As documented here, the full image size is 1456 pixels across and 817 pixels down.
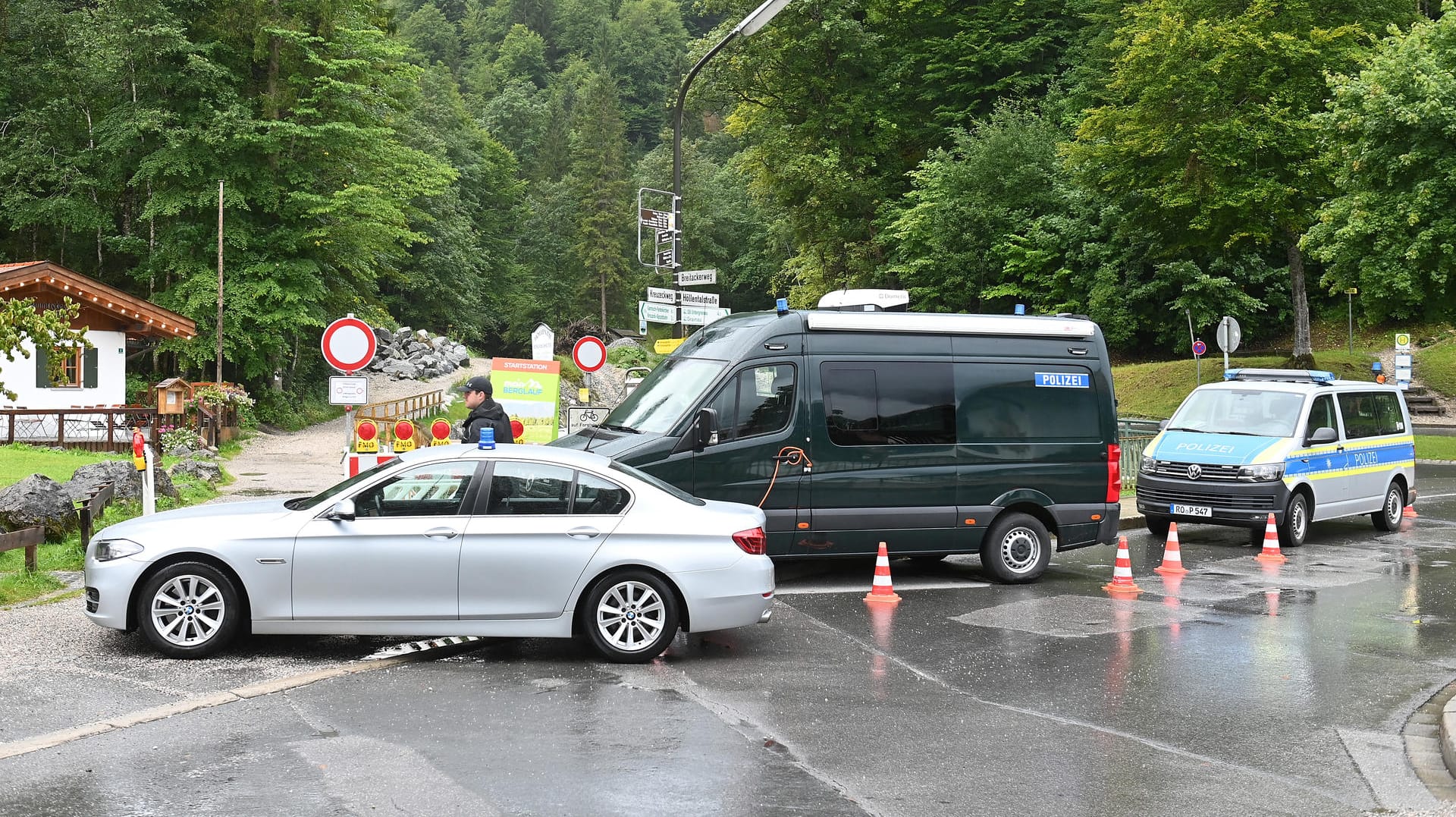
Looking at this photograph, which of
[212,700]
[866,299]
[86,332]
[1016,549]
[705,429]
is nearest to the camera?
[212,700]

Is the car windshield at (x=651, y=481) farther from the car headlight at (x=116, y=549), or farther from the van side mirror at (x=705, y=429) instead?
the car headlight at (x=116, y=549)

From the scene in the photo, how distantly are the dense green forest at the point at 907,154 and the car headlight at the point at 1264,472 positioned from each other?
1714cm

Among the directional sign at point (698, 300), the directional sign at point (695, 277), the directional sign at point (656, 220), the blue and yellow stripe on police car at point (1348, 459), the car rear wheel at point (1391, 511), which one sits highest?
the directional sign at point (656, 220)

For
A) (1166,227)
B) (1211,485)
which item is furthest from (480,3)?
(1211,485)

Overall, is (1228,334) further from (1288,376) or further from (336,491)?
(336,491)

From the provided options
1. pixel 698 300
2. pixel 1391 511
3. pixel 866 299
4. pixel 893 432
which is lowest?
pixel 1391 511

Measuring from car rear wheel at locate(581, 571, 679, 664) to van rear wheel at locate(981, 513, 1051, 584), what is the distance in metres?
4.73

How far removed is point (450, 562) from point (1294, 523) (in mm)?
11476

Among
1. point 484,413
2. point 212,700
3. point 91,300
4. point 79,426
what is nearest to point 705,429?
point 484,413

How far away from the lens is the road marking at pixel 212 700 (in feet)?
20.8

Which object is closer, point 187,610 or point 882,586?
point 187,610

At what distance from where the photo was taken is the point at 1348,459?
16.3 metres

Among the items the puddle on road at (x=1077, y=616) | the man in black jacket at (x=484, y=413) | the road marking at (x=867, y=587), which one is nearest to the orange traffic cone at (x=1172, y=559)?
the puddle on road at (x=1077, y=616)

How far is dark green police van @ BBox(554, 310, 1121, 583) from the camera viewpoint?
11445mm
